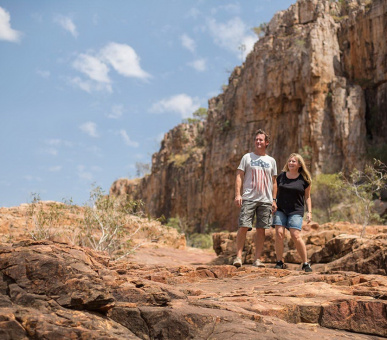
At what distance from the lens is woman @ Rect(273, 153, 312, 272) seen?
20.5ft

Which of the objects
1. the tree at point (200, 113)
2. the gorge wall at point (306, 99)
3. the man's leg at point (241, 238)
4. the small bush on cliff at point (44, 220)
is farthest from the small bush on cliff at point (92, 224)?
the tree at point (200, 113)

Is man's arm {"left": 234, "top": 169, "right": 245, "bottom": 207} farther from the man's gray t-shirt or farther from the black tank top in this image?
the black tank top

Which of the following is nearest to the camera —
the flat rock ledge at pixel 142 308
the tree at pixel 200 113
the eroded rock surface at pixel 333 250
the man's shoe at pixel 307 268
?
the flat rock ledge at pixel 142 308

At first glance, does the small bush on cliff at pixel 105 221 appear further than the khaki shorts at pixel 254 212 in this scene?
Yes

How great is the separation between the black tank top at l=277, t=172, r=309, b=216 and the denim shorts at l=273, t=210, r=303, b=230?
5cm

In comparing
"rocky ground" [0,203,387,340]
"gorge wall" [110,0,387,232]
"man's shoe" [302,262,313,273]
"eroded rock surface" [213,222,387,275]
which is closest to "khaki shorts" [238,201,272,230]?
"man's shoe" [302,262,313,273]

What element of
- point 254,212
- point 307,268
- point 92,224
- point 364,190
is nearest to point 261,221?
point 254,212

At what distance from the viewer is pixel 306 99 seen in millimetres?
35500

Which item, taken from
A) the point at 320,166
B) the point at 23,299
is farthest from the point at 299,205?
the point at 320,166

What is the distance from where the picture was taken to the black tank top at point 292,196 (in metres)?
6.39

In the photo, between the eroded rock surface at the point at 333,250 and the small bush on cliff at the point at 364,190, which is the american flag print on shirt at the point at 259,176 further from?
the small bush on cliff at the point at 364,190

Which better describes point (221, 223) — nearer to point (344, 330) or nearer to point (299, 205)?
point (299, 205)

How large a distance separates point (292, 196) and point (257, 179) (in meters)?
0.57

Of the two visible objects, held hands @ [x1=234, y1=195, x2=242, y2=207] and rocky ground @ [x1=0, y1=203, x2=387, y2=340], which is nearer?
rocky ground @ [x1=0, y1=203, x2=387, y2=340]
